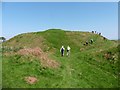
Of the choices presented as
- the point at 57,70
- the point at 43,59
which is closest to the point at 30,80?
the point at 57,70

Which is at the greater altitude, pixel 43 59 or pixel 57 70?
pixel 43 59

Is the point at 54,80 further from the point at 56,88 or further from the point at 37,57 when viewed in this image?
the point at 37,57

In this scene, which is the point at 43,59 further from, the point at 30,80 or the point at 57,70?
the point at 30,80

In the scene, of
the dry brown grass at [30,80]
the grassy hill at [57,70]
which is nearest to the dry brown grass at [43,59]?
the grassy hill at [57,70]

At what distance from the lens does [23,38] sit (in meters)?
91.6

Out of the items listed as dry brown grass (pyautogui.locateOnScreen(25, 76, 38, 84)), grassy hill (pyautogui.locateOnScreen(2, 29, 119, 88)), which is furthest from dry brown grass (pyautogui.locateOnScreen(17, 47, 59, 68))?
dry brown grass (pyautogui.locateOnScreen(25, 76, 38, 84))

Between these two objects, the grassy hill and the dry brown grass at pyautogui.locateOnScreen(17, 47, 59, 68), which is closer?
the grassy hill

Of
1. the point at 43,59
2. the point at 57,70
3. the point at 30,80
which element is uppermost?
the point at 43,59

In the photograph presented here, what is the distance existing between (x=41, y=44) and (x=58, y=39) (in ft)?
28.9

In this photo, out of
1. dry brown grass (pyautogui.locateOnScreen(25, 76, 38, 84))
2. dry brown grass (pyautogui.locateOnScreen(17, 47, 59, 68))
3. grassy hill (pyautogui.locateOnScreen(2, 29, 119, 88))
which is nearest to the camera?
dry brown grass (pyautogui.locateOnScreen(25, 76, 38, 84))

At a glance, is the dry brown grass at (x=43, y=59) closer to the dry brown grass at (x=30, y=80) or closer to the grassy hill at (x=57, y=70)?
the grassy hill at (x=57, y=70)

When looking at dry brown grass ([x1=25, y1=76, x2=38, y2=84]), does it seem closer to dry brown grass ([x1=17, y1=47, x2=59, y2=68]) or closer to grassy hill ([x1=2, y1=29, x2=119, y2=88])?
grassy hill ([x1=2, y1=29, x2=119, y2=88])

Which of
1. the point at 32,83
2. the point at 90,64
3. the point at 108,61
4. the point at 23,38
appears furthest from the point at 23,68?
the point at 23,38

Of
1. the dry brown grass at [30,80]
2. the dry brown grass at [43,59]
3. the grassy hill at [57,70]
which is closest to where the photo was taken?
the dry brown grass at [30,80]
